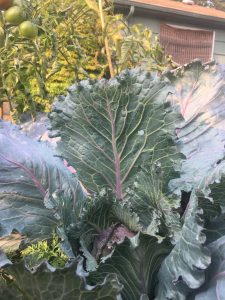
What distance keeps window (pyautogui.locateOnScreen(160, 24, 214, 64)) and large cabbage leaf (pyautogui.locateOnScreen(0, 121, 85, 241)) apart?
19.5 feet

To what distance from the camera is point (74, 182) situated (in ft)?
3.79

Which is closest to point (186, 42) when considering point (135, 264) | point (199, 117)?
point (199, 117)

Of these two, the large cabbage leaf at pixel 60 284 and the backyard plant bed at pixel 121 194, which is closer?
the large cabbage leaf at pixel 60 284

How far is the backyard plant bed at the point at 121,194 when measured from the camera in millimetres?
919

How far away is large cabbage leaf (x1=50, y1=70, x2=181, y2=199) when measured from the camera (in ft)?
3.50

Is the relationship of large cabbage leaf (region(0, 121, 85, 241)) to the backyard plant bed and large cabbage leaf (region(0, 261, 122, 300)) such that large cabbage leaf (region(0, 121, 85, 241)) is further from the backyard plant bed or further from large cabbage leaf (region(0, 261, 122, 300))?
large cabbage leaf (region(0, 261, 122, 300))

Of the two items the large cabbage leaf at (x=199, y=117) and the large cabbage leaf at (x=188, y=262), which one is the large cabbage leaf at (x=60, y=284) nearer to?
the large cabbage leaf at (x=188, y=262)

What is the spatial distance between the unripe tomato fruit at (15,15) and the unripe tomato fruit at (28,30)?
0.07m

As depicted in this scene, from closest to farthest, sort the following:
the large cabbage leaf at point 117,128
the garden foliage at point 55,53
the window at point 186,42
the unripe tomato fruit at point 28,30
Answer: the large cabbage leaf at point 117,128 → the unripe tomato fruit at point 28,30 → the garden foliage at point 55,53 → the window at point 186,42

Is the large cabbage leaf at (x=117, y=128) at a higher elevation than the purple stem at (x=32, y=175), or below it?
higher

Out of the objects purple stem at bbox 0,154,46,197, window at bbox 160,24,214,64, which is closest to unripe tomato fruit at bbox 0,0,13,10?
purple stem at bbox 0,154,46,197

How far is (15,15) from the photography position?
1.46 metres

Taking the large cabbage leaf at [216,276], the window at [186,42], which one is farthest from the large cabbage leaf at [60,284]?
the window at [186,42]

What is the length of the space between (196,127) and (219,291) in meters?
0.54
